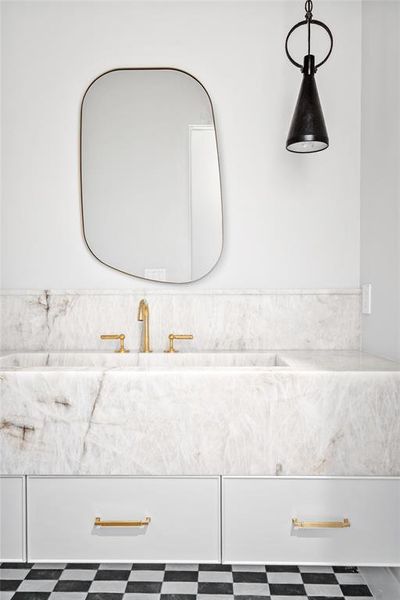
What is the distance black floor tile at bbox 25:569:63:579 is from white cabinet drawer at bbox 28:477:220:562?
128mm

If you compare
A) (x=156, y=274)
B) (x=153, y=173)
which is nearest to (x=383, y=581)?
(x=156, y=274)

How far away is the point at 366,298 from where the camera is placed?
210 centimetres

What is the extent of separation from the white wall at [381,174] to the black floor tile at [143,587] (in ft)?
3.46

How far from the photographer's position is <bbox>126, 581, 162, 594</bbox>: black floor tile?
1524 mm

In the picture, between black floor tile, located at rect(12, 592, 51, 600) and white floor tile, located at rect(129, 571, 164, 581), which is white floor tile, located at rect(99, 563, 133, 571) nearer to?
white floor tile, located at rect(129, 571, 164, 581)

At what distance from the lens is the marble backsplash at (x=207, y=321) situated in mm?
2188

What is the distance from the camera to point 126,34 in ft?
7.28

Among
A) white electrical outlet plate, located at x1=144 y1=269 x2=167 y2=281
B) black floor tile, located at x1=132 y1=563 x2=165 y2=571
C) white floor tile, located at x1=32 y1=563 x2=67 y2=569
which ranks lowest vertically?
white floor tile, located at x1=32 y1=563 x2=67 y2=569

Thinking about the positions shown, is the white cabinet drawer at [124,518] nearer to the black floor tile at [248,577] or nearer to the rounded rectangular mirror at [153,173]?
the black floor tile at [248,577]

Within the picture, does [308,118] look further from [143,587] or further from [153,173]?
[143,587]

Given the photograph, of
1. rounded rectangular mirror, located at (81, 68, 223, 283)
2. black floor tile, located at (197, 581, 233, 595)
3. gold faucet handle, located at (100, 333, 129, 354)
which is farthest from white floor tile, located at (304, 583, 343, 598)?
rounded rectangular mirror, located at (81, 68, 223, 283)

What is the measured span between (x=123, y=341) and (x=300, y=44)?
145cm

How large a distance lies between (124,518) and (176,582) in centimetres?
26

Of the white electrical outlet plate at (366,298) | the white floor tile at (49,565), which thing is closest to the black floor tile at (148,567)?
the white floor tile at (49,565)
